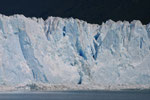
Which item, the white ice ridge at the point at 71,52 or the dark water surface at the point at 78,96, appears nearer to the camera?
the dark water surface at the point at 78,96

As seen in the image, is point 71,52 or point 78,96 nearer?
point 78,96

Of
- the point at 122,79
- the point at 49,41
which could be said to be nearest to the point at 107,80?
the point at 122,79

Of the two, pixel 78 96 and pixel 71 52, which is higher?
pixel 71 52

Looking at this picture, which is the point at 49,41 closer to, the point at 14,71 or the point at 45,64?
the point at 45,64

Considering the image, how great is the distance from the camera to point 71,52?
1690 inches

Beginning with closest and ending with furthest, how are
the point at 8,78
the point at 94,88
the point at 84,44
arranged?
the point at 8,78
the point at 94,88
the point at 84,44

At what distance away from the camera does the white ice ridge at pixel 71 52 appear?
4016cm

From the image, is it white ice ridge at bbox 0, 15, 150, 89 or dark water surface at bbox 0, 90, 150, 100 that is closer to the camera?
dark water surface at bbox 0, 90, 150, 100

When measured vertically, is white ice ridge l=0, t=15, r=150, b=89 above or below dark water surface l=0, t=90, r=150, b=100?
above

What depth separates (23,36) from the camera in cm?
4147

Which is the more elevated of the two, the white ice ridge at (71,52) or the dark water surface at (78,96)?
the white ice ridge at (71,52)

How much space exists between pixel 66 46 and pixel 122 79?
292 inches

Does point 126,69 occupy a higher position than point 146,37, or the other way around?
point 146,37

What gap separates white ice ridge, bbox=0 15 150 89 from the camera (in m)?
40.2
